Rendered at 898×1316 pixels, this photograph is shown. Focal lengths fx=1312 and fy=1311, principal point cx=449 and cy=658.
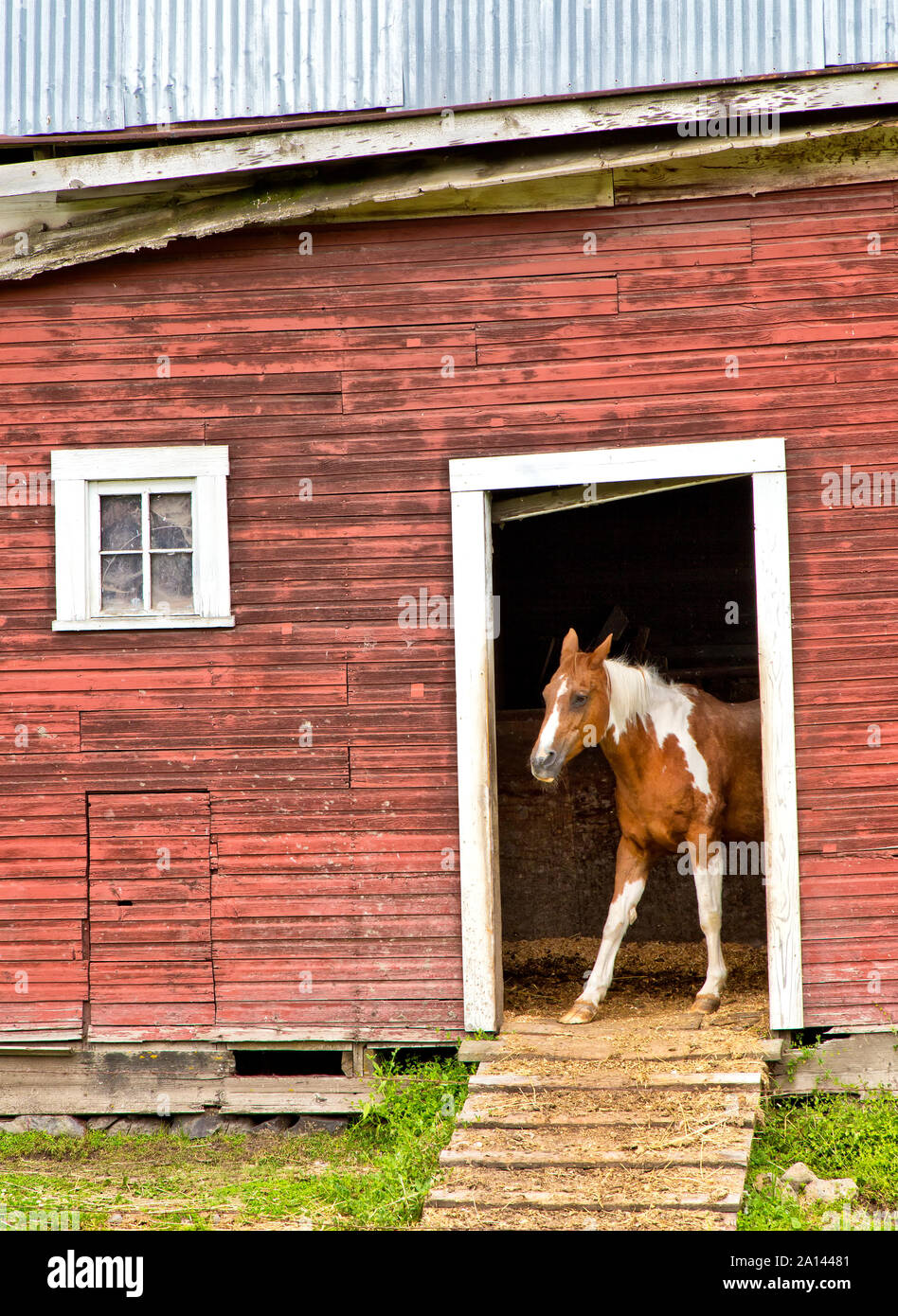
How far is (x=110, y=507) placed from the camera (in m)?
8.16

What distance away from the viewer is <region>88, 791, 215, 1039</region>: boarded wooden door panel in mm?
8078

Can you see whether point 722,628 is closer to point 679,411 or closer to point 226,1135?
point 679,411

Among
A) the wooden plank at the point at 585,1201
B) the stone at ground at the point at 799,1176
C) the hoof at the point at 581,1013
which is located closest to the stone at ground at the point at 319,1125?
the hoof at the point at 581,1013

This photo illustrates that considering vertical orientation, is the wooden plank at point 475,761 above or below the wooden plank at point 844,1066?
above

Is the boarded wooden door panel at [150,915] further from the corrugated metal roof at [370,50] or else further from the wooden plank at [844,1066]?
the corrugated metal roof at [370,50]

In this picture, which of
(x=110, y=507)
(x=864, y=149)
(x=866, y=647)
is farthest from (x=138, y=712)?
(x=864, y=149)

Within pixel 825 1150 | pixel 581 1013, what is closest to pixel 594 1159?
pixel 825 1150

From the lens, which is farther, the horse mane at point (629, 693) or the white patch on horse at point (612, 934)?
the horse mane at point (629, 693)

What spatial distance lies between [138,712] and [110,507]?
1290 millimetres

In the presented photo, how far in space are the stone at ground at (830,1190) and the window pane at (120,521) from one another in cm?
525

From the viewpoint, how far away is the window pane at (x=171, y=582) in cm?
812

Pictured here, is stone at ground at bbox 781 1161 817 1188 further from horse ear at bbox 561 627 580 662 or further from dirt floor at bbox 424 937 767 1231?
horse ear at bbox 561 627 580 662

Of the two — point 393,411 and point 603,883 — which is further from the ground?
point 393,411

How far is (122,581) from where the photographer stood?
26.7 ft
